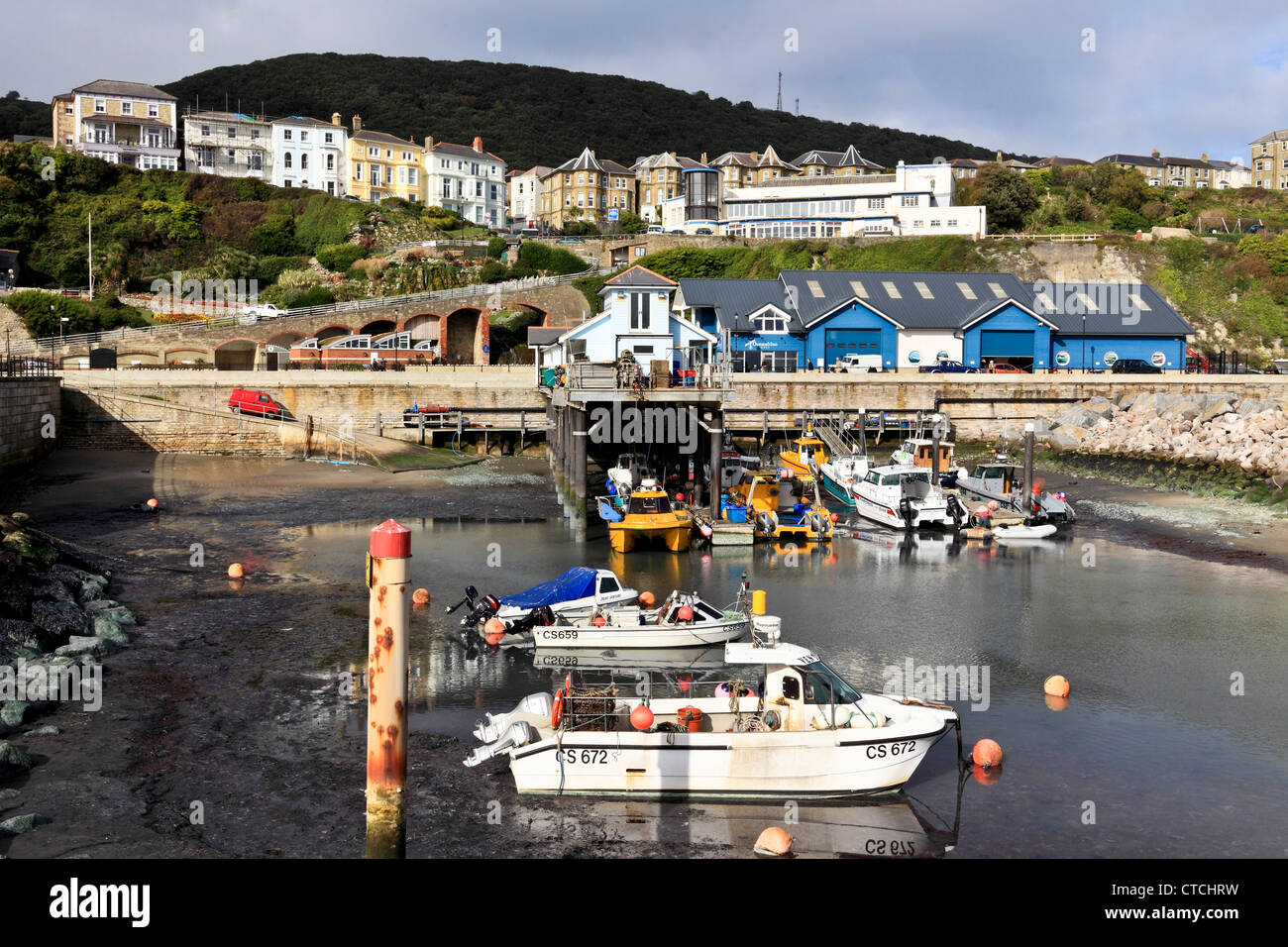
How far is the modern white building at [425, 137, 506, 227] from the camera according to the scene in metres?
116

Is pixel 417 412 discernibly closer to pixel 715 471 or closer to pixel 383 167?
pixel 715 471

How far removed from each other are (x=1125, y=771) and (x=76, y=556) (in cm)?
2585

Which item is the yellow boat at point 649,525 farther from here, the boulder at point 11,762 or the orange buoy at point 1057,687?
Result: the boulder at point 11,762

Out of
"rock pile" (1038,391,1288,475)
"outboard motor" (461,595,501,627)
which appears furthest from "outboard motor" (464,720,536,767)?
"rock pile" (1038,391,1288,475)

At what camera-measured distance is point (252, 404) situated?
56.7 metres

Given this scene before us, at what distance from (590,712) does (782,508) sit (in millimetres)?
26257

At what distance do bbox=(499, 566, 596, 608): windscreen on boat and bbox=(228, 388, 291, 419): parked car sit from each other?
34.5m

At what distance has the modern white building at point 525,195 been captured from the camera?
14000cm

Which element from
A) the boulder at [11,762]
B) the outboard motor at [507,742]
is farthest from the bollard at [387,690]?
the boulder at [11,762]

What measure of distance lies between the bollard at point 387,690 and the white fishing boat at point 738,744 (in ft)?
18.4

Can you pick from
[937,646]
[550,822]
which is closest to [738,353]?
[937,646]

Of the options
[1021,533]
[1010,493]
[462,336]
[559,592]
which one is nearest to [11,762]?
[559,592]
